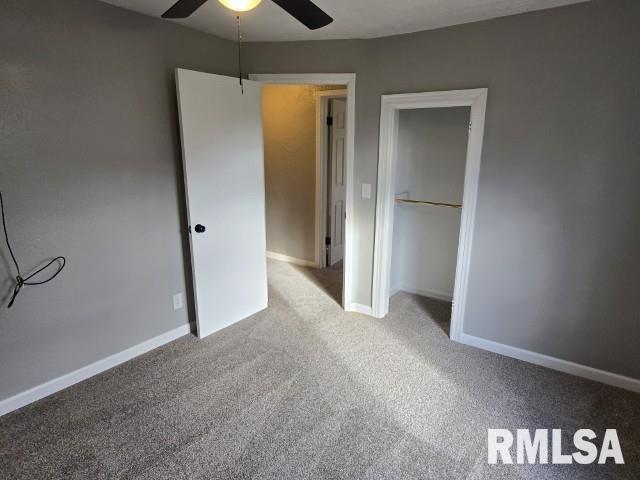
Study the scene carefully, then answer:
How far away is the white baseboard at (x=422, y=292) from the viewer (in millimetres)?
3641

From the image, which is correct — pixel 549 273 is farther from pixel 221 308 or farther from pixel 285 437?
pixel 221 308

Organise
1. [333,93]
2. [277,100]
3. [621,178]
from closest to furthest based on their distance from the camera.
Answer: [621,178] → [333,93] → [277,100]

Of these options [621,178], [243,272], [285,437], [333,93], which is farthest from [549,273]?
[333,93]

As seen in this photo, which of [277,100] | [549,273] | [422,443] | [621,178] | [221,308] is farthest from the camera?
[277,100]

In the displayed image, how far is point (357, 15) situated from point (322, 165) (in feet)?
6.48

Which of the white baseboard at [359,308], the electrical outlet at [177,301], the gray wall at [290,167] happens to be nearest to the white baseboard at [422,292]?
the white baseboard at [359,308]

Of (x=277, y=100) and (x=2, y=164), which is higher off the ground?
(x=277, y=100)

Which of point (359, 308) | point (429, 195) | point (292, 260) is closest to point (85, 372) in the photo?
point (359, 308)

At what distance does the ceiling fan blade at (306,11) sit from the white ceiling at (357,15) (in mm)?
565

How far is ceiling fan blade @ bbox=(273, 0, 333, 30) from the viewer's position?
1.48 meters

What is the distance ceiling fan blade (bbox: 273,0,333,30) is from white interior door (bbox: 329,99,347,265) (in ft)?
7.91

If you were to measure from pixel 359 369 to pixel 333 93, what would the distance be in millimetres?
2690

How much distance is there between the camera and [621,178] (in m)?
2.14

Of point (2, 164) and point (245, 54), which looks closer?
point (2, 164)
